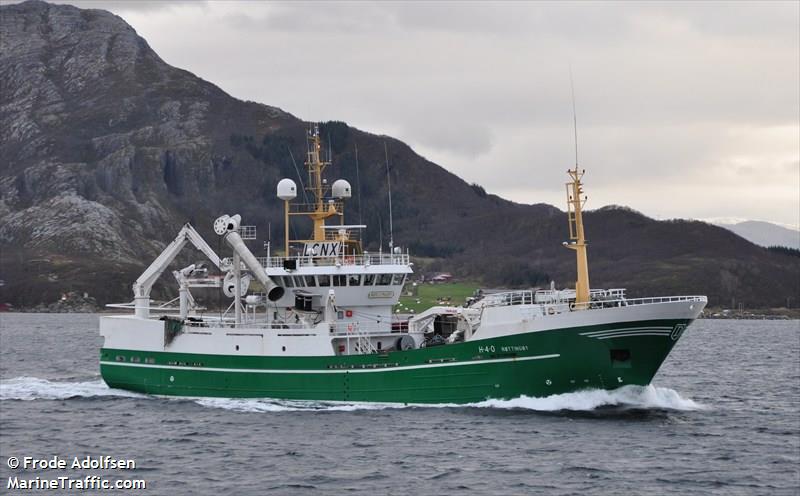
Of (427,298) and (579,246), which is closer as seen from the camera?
(579,246)

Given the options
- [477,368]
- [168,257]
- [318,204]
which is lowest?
[477,368]

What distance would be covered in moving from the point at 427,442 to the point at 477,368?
5.36 meters

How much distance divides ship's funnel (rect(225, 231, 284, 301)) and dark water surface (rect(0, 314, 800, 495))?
14.8 ft

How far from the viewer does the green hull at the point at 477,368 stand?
39812 millimetres

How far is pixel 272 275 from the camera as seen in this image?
4550 cm

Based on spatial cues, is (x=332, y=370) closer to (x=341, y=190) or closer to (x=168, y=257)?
(x=341, y=190)

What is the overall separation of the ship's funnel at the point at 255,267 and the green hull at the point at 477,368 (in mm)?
2782

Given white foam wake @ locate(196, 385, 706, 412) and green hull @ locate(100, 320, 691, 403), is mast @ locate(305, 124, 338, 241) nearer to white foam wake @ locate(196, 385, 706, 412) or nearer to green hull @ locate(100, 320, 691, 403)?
green hull @ locate(100, 320, 691, 403)

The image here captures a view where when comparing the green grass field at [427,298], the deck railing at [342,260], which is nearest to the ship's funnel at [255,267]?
the deck railing at [342,260]

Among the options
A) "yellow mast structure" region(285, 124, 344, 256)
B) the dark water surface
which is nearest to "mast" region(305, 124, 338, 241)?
"yellow mast structure" region(285, 124, 344, 256)

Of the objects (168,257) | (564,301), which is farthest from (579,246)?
(168,257)

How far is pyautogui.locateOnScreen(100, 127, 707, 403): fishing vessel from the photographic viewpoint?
39.9 meters

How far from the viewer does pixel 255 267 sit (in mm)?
44469

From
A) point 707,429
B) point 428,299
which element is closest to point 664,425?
point 707,429
